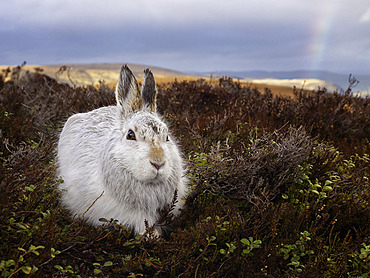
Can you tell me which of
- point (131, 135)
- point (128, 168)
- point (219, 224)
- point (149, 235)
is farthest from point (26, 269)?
point (219, 224)

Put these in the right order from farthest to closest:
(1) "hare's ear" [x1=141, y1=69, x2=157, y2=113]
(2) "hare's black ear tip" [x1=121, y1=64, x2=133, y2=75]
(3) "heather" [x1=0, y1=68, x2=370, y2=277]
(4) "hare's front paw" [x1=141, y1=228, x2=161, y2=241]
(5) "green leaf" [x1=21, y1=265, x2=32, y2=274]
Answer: (1) "hare's ear" [x1=141, y1=69, x2=157, y2=113]
(2) "hare's black ear tip" [x1=121, y1=64, x2=133, y2=75]
(4) "hare's front paw" [x1=141, y1=228, x2=161, y2=241]
(3) "heather" [x1=0, y1=68, x2=370, y2=277]
(5) "green leaf" [x1=21, y1=265, x2=32, y2=274]

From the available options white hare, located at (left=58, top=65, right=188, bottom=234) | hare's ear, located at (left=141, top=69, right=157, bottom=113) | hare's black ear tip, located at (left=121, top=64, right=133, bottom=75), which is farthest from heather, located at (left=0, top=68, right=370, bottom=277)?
hare's black ear tip, located at (left=121, top=64, right=133, bottom=75)

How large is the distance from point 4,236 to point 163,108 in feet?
15.7

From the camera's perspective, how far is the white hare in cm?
282

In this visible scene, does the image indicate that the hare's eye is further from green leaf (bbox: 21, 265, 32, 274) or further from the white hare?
green leaf (bbox: 21, 265, 32, 274)

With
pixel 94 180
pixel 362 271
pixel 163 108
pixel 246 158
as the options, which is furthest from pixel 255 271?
pixel 163 108

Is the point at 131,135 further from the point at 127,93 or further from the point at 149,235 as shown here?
the point at 149,235

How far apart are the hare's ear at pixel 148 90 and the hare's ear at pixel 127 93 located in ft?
0.32

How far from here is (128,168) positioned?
2816 millimetres

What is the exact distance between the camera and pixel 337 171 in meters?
4.14

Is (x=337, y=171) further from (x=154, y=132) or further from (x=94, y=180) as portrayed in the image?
(x=94, y=180)

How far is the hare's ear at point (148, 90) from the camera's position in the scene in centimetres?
343

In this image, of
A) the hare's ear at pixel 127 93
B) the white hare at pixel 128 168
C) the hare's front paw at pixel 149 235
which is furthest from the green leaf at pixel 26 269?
the hare's ear at pixel 127 93

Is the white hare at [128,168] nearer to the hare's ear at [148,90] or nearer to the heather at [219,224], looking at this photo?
the hare's ear at [148,90]
